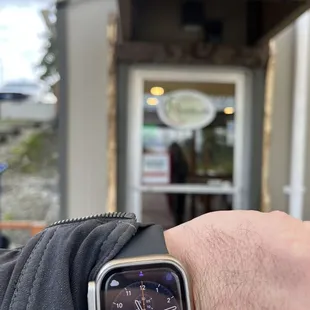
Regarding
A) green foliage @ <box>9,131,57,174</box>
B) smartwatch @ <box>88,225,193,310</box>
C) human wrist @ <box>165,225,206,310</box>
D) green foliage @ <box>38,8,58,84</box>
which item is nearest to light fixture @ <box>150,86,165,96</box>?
green foliage @ <box>38,8,58,84</box>

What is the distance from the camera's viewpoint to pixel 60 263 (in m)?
0.70

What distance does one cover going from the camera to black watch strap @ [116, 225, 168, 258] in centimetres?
72

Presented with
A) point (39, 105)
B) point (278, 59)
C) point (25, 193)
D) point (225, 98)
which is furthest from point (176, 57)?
point (25, 193)

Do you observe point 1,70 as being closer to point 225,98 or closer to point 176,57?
point 176,57

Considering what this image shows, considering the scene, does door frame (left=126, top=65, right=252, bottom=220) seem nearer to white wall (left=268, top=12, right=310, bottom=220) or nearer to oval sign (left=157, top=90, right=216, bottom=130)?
oval sign (left=157, top=90, right=216, bottom=130)

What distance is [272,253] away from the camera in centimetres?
70

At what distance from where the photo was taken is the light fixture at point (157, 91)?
363cm

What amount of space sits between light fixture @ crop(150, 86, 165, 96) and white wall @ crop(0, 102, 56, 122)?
0.84 m

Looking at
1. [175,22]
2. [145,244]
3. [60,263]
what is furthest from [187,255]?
[175,22]

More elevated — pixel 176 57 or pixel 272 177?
pixel 176 57

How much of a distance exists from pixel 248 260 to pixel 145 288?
0.56ft

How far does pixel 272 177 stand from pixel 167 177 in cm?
90

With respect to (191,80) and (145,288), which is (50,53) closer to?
(191,80)

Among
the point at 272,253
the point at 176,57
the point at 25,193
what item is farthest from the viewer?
the point at 25,193
